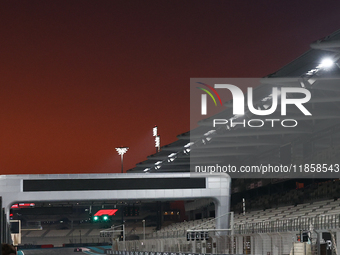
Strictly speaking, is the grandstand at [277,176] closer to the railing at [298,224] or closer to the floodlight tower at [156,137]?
the railing at [298,224]

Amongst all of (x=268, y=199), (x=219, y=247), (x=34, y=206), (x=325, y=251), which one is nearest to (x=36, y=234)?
(x=34, y=206)

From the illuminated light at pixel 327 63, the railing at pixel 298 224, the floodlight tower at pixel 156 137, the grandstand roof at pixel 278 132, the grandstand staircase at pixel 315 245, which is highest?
the floodlight tower at pixel 156 137

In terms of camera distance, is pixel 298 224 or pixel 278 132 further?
pixel 278 132

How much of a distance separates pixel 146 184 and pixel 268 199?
15610mm

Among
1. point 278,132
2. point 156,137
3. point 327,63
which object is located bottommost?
point 278,132

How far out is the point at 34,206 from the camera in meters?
87.3

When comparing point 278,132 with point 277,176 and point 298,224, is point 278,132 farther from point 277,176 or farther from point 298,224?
point 298,224

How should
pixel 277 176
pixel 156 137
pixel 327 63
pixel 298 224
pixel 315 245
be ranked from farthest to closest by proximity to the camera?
pixel 156 137, pixel 277 176, pixel 327 63, pixel 298 224, pixel 315 245

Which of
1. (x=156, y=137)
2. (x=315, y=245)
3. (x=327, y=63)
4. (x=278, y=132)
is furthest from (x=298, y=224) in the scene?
(x=156, y=137)

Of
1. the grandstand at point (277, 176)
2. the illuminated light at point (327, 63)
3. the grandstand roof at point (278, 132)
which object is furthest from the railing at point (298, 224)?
the illuminated light at point (327, 63)

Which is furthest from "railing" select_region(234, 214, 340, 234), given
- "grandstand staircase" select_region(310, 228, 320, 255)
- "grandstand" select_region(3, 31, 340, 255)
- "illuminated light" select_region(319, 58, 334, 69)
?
"illuminated light" select_region(319, 58, 334, 69)

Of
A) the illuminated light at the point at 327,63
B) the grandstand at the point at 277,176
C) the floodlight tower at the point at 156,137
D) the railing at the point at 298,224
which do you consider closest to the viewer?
the grandstand at the point at 277,176

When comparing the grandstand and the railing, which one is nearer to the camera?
the grandstand

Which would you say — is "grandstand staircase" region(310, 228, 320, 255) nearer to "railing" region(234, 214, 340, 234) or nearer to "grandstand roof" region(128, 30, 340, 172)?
"railing" region(234, 214, 340, 234)
